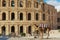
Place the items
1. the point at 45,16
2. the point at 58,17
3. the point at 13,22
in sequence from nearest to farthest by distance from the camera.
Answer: the point at 13,22 < the point at 45,16 < the point at 58,17

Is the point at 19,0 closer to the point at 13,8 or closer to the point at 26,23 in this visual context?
the point at 13,8

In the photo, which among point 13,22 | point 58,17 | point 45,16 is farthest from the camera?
point 58,17

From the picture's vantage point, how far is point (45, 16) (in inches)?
2142

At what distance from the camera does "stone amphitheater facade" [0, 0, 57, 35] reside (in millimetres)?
49750

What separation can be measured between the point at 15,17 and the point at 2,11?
3.43 m

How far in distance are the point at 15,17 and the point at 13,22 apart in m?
1.32

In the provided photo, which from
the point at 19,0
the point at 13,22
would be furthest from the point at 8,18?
the point at 19,0

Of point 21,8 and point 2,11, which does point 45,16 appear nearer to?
point 21,8

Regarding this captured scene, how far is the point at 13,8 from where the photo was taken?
50312 mm

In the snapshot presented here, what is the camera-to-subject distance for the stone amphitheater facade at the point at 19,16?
4975 cm

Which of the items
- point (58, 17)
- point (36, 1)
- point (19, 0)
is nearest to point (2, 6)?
point (19, 0)

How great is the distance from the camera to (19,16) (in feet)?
165

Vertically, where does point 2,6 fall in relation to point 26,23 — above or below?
above

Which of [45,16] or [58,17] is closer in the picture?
[45,16]
